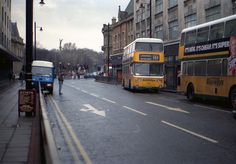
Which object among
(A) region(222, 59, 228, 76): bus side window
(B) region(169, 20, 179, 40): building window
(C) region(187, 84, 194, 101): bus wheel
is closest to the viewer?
(A) region(222, 59, 228, 76): bus side window

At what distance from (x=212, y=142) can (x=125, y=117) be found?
5504mm

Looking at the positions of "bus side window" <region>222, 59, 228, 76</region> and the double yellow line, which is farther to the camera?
"bus side window" <region>222, 59, 228, 76</region>

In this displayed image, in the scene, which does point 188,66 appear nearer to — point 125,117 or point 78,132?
point 125,117

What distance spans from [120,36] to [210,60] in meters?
52.0

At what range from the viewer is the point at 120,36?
2822 inches

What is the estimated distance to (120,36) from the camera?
235 feet

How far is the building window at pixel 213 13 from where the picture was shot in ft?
106

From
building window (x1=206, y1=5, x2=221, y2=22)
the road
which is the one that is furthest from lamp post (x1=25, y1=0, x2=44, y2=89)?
building window (x1=206, y1=5, x2=221, y2=22)

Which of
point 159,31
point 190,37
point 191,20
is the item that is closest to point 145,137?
point 190,37

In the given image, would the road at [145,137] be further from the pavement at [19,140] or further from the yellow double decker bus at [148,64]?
the yellow double decker bus at [148,64]

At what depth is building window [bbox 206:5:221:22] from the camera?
106 feet

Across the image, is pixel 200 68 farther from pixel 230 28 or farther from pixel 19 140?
pixel 19 140

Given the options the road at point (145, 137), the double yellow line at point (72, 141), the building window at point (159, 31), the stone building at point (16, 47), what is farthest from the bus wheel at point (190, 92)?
the stone building at point (16, 47)

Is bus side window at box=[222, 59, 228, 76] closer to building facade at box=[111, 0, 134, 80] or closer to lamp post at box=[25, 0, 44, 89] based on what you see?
lamp post at box=[25, 0, 44, 89]
